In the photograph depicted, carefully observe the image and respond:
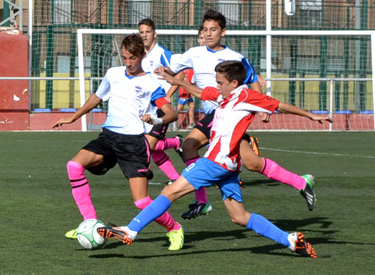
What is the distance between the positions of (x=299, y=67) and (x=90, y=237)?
877 inches

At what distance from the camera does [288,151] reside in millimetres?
15727

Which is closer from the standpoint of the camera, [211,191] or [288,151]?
[211,191]

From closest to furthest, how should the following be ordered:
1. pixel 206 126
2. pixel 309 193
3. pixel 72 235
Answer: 1. pixel 72 235
2. pixel 309 193
3. pixel 206 126

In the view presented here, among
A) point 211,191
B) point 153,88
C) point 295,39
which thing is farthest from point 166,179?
point 295,39

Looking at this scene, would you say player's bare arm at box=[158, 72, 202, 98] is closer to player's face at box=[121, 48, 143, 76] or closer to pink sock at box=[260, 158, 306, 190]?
player's face at box=[121, 48, 143, 76]

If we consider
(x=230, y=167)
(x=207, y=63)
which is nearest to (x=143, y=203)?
(x=230, y=167)

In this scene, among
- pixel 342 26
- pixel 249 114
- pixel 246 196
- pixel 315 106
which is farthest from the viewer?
pixel 342 26

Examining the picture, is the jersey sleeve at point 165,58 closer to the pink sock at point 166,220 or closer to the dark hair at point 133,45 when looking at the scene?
the dark hair at point 133,45

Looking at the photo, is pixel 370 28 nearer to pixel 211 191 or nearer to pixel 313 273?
pixel 211 191

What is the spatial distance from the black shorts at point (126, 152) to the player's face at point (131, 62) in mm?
510

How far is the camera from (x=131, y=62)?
6.54 m

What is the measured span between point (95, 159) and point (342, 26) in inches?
954

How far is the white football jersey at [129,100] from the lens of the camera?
6.64 meters

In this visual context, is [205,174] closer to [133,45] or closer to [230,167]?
[230,167]
